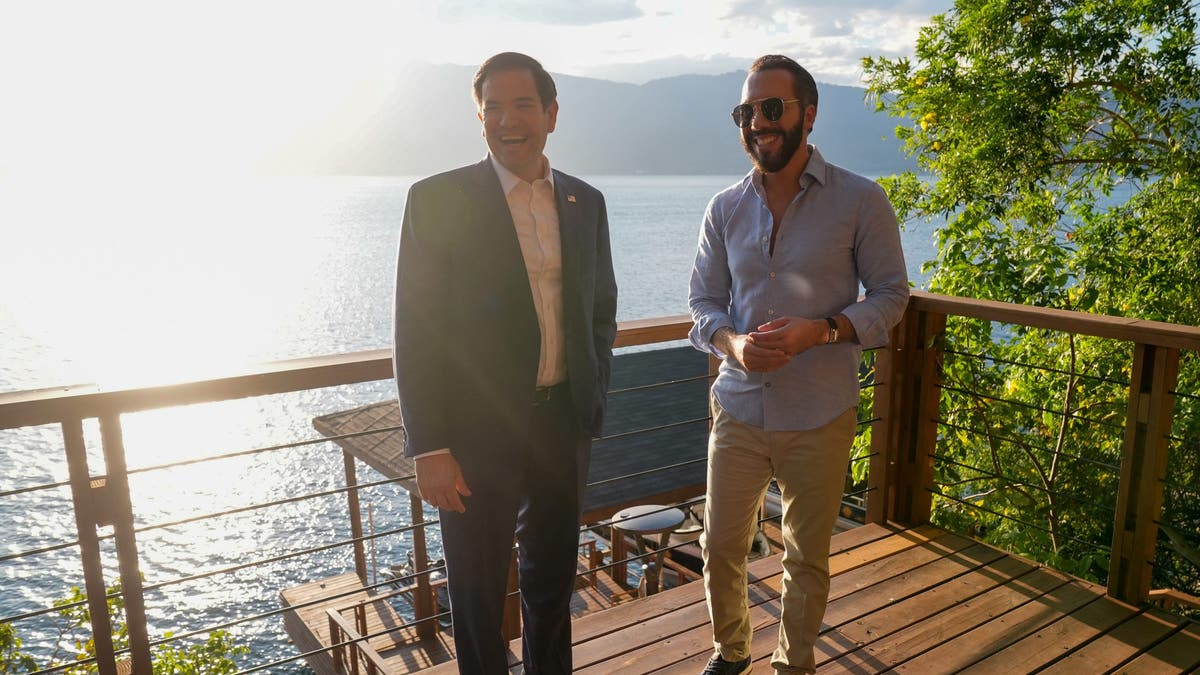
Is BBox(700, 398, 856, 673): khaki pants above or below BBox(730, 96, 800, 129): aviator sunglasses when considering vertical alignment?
below

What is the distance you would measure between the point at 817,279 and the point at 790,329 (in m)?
0.22

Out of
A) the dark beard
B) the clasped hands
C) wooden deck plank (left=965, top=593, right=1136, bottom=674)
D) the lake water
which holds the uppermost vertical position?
the dark beard

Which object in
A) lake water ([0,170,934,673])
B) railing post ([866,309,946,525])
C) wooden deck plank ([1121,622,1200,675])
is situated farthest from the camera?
lake water ([0,170,934,673])

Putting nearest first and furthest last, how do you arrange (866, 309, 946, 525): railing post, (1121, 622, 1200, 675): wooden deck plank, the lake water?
(1121, 622, 1200, 675): wooden deck plank < (866, 309, 946, 525): railing post < the lake water

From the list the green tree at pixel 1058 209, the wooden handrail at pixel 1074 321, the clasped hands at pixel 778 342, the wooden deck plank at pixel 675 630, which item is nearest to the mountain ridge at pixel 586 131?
the green tree at pixel 1058 209

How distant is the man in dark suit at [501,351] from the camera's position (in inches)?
71.2

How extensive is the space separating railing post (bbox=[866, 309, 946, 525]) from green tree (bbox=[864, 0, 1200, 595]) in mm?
3235

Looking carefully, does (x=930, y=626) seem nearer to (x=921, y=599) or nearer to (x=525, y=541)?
(x=921, y=599)

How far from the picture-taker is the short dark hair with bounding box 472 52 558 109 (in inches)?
71.1

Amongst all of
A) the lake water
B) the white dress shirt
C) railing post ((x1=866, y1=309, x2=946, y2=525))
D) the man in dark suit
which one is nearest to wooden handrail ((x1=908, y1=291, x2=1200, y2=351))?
railing post ((x1=866, y1=309, x2=946, y2=525))

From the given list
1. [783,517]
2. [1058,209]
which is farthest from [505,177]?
[1058,209]

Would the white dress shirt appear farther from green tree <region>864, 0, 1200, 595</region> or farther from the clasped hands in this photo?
green tree <region>864, 0, 1200, 595</region>

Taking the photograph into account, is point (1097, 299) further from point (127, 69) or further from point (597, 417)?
point (127, 69)

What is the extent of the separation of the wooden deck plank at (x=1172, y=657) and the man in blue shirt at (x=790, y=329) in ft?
3.42
